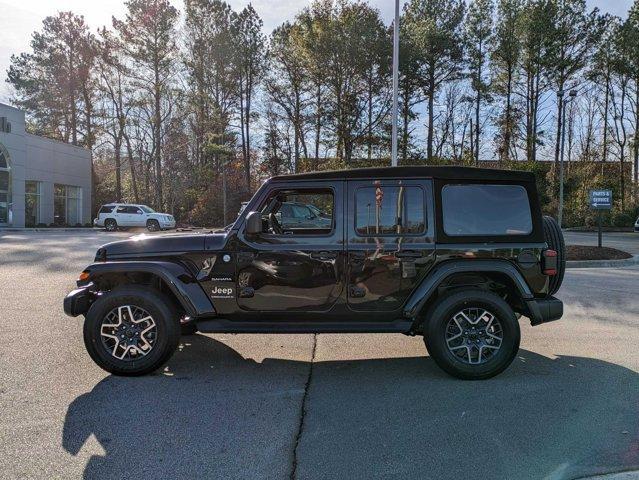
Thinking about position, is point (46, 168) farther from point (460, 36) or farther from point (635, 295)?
point (635, 295)

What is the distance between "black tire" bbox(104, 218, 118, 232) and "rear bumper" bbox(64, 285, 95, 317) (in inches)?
1155

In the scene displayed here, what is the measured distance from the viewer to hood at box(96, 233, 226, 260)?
487cm

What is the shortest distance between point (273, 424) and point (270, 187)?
89.5 inches

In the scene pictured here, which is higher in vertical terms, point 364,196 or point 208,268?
point 364,196

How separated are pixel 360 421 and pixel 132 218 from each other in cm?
3063

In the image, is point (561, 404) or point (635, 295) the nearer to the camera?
point (561, 404)

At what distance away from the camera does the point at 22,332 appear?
6.41m

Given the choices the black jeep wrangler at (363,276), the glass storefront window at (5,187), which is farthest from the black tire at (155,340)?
the glass storefront window at (5,187)

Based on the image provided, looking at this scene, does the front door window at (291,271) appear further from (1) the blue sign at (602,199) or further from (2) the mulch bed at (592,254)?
(1) the blue sign at (602,199)

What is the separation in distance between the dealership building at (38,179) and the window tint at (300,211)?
33.4 meters

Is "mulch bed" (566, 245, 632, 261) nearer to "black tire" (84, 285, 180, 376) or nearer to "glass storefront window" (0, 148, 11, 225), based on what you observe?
"black tire" (84, 285, 180, 376)

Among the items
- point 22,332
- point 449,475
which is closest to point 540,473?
point 449,475

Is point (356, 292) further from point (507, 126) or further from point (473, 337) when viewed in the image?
point (507, 126)

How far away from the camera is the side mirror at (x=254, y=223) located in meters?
4.69
